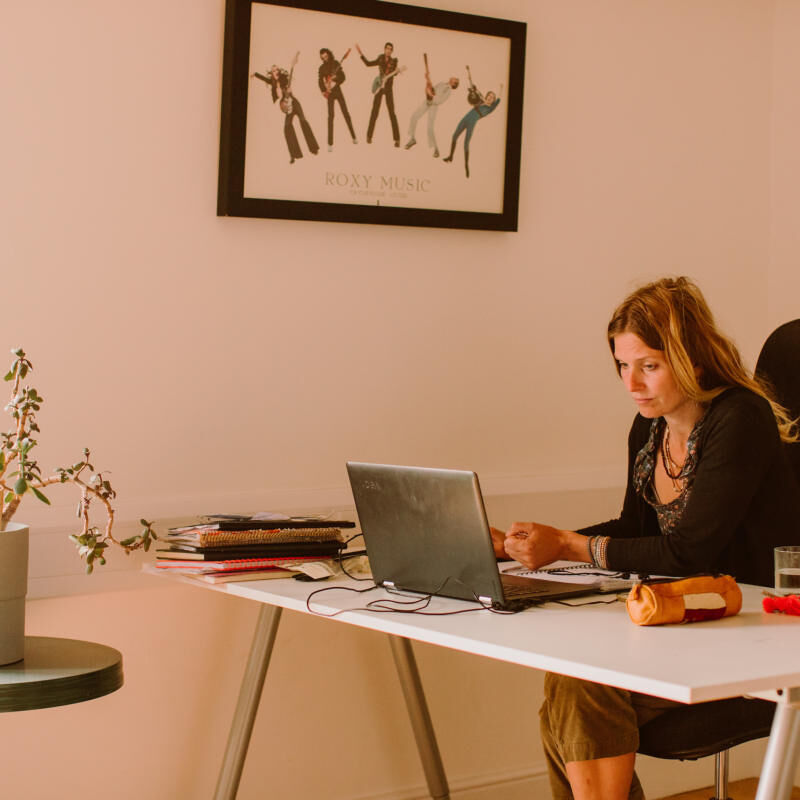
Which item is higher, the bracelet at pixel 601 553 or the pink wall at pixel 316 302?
the pink wall at pixel 316 302

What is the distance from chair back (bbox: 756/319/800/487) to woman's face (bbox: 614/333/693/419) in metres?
0.25

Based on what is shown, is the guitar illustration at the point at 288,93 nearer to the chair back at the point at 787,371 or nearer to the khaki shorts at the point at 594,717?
the chair back at the point at 787,371

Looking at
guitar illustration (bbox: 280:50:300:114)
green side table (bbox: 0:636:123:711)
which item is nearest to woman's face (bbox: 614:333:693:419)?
guitar illustration (bbox: 280:50:300:114)

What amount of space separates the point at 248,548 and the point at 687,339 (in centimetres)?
89

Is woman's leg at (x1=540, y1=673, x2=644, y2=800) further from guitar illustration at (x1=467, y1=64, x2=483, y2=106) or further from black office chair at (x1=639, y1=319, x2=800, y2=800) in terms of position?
guitar illustration at (x1=467, y1=64, x2=483, y2=106)

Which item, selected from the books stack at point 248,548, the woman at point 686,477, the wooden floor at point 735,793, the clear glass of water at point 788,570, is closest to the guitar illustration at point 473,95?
the woman at point 686,477

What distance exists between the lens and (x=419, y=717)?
2557 mm

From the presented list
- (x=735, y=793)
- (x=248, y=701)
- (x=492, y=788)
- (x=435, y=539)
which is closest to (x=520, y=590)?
(x=435, y=539)

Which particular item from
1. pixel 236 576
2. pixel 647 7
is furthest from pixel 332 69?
pixel 236 576

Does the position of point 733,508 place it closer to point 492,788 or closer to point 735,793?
point 492,788

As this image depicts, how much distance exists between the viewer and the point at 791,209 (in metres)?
3.15

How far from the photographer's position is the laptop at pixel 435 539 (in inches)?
70.1

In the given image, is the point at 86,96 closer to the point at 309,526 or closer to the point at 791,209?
the point at 309,526

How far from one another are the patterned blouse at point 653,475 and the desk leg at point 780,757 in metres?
0.65
